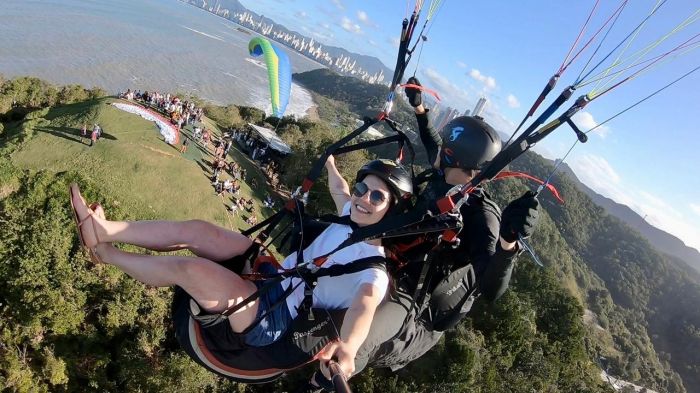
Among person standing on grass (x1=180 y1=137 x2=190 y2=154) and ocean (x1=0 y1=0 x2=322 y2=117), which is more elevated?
person standing on grass (x1=180 y1=137 x2=190 y2=154)

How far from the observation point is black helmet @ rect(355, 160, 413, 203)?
415 cm

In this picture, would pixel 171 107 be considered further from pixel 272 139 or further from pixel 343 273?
pixel 343 273

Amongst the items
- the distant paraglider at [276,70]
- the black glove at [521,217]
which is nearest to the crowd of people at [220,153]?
the distant paraglider at [276,70]

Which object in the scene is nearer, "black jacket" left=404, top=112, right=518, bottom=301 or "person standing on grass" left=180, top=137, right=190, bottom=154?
"black jacket" left=404, top=112, right=518, bottom=301

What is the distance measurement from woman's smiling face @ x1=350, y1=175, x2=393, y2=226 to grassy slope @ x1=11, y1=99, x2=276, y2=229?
20802 millimetres

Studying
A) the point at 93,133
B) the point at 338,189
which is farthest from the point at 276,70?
the point at 338,189

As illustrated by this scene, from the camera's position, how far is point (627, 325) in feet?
384

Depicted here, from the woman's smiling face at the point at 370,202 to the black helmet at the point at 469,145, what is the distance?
0.96 m

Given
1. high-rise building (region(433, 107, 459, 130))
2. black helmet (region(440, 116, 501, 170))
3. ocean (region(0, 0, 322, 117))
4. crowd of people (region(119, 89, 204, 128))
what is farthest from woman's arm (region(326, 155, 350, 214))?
ocean (region(0, 0, 322, 117))

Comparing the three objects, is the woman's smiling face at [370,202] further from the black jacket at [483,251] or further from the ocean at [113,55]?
the ocean at [113,55]

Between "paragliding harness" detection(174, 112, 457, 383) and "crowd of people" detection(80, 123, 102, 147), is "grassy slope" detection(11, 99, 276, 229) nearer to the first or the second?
"crowd of people" detection(80, 123, 102, 147)

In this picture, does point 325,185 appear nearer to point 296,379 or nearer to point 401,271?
point 296,379

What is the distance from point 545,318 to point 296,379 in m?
30.7

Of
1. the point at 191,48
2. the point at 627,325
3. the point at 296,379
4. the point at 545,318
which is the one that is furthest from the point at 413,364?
the point at 191,48
